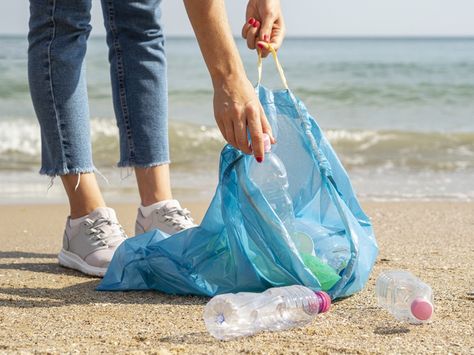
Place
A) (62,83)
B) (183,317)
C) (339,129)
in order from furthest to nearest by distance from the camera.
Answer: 1. (339,129)
2. (62,83)
3. (183,317)

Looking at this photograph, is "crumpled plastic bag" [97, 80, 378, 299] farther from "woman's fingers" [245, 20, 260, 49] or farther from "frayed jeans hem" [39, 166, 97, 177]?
"frayed jeans hem" [39, 166, 97, 177]

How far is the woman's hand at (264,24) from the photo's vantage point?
7.12ft

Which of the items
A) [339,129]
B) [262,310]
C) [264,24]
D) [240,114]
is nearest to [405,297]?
[262,310]

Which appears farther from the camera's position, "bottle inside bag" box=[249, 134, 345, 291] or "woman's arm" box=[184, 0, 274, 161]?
"bottle inside bag" box=[249, 134, 345, 291]

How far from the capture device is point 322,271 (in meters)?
2.11

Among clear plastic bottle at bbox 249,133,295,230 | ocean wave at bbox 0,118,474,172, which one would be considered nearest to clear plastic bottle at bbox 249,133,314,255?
clear plastic bottle at bbox 249,133,295,230

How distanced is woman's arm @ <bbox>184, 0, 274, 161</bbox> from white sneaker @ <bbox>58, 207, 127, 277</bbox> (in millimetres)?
752

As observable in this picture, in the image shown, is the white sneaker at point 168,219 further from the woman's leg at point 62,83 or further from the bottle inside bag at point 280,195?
the bottle inside bag at point 280,195

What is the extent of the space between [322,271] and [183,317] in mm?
373

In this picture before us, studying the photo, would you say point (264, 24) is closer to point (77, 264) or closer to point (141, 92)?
point (141, 92)

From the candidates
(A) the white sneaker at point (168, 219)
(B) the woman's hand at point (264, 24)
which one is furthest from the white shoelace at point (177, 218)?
(B) the woman's hand at point (264, 24)

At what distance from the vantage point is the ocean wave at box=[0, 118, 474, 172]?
223 inches

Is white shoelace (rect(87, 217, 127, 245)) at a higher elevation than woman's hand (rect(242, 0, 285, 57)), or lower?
lower

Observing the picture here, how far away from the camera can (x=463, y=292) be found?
→ 7.15ft
